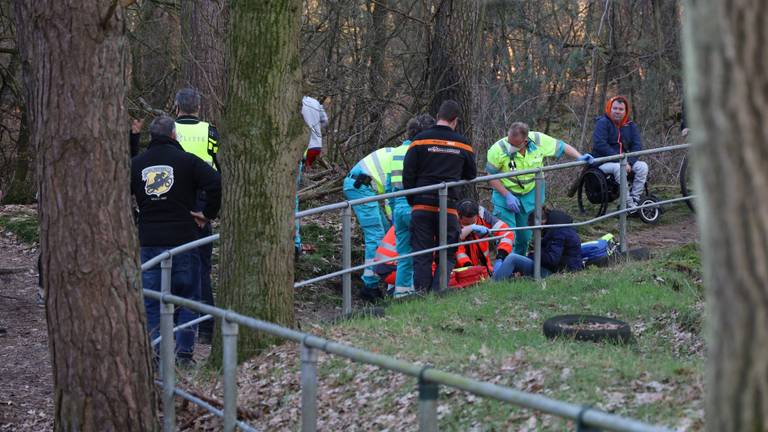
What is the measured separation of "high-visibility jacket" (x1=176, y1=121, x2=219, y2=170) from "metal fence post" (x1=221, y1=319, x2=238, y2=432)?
4287 millimetres

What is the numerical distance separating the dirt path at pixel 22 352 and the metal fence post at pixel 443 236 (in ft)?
12.2

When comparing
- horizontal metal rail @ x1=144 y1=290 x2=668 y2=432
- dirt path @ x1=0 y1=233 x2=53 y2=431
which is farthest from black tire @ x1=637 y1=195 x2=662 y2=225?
horizontal metal rail @ x1=144 y1=290 x2=668 y2=432

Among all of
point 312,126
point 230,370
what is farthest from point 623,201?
point 230,370

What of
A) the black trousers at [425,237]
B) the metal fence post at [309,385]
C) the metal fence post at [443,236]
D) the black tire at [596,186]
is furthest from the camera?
the black tire at [596,186]

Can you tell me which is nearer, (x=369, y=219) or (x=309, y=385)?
(x=309, y=385)

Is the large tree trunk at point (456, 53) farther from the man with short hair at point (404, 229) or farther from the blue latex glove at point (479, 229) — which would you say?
the blue latex glove at point (479, 229)

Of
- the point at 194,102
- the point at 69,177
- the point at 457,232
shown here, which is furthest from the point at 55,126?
the point at 457,232

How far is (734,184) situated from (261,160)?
18.4ft

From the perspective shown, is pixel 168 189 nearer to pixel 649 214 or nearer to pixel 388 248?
pixel 388 248

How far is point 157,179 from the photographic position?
848 centimetres

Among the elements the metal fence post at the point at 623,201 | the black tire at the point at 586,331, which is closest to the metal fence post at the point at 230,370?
the black tire at the point at 586,331

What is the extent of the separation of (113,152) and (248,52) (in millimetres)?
1629

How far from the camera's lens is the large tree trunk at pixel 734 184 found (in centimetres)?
202

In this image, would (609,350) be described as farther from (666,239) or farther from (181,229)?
(666,239)
